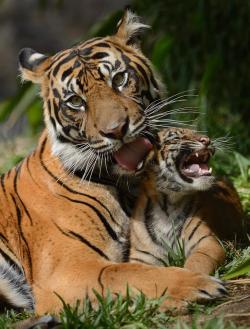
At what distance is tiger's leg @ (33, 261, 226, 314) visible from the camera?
15.2 feet

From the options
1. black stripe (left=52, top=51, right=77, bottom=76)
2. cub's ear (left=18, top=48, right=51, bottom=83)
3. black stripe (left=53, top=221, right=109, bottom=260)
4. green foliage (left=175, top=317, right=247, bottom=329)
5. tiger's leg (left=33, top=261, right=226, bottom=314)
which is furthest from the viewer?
cub's ear (left=18, top=48, right=51, bottom=83)

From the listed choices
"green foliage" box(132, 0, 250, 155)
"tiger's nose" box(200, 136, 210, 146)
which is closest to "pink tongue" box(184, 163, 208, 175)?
"tiger's nose" box(200, 136, 210, 146)

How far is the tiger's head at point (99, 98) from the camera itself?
505 cm

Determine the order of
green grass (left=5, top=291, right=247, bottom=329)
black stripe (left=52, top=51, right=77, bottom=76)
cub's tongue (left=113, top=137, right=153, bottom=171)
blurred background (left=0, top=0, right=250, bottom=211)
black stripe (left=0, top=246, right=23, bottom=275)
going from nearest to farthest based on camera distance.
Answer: green grass (left=5, top=291, right=247, bottom=329), cub's tongue (left=113, top=137, right=153, bottom=171), black stripe (left=0, top=246, right=23, bottom=275), black stripe (left=52, top=51, right=77, bottom=76), blurred background (left=0, top=0, right=250, bottom=211)

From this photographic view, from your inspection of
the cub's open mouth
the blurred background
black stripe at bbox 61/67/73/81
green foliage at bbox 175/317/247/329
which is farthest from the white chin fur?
the blurred background

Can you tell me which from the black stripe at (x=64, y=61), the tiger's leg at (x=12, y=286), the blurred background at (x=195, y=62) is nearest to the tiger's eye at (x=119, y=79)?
the black stripe at (x=64, y=61)

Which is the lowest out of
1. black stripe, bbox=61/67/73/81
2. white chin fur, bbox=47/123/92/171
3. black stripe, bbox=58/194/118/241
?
black stripe, bbox=58/194/118/241

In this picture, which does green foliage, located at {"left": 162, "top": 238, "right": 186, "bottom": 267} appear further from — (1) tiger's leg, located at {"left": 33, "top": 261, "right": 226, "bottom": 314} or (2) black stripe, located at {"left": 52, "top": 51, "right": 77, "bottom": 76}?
(2) black stripe, located at {"left": 52, "top": 51, "right": 77, "bottom": 76}

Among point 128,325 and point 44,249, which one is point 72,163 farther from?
point 128,325

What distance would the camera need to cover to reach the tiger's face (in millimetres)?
5125

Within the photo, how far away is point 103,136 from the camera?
502 centimetres

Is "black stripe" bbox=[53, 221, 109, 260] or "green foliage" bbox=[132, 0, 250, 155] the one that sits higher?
"green foliage" bbox=[132, 0, 250, 155]

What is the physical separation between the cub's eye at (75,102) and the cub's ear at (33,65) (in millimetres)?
438

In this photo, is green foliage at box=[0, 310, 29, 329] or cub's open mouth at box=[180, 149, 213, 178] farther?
cub's open mouth at box=[180, 149, 213, 178]
